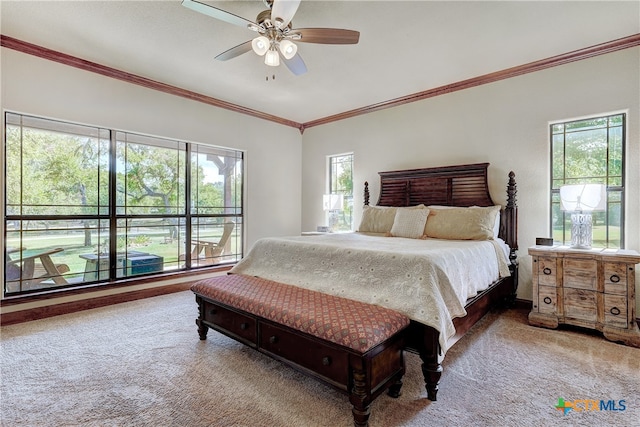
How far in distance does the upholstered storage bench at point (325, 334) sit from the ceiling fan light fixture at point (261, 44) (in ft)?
6.41

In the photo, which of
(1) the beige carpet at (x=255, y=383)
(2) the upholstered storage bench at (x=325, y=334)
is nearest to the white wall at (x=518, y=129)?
(1) the beige carpet at (x=255, y=383)

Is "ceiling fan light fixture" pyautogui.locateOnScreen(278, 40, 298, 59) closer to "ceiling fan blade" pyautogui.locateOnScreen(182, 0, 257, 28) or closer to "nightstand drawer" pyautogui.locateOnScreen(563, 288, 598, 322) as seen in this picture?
"ceiling fan blade" pyautogui.locateOnScreen(182, 0, 257, 28)

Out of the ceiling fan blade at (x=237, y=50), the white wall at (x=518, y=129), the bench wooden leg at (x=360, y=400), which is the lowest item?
the bench wooden leg at (x=360, y=400)

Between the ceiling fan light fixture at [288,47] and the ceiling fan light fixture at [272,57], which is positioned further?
the ceiling fan light fixture at [272,57]

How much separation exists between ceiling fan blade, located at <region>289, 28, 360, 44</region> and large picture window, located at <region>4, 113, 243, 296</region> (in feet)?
9.20

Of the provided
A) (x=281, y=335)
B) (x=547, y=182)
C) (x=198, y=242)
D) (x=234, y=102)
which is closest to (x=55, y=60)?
(x=234, y=102)

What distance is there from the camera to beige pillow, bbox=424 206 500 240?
10.6 ft

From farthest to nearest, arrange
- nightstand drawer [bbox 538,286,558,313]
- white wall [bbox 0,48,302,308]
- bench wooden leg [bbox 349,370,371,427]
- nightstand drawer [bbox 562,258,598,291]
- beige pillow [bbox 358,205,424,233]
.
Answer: beige pillow [bbox 358,205,424,233]
white wall [bbox 0,48,302,308]
nightstand drawer [bbox 538,286,558,313]
nightstand drawer [bbox 562,258,598,291]
bench wooden leg [bbox 349,370,371,427]

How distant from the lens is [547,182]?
3395mm

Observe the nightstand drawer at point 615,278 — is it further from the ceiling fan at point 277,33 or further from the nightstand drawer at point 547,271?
the ceiling fan at point 277,33

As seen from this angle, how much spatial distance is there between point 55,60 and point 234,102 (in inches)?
84.4

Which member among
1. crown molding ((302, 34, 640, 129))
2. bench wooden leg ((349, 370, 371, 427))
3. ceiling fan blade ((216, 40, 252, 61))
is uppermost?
crown molding ((302, 34, 640, 129))

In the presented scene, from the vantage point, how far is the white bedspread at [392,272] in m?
1.89

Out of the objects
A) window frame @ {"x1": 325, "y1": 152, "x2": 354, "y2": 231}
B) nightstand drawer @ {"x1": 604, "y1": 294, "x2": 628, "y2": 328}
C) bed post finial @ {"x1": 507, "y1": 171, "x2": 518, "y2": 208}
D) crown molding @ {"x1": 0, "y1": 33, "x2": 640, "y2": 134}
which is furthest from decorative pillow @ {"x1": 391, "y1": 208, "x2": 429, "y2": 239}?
crown molding @ {"x1": 0, "y1": 33, "x2": 640, "y2": 134}
